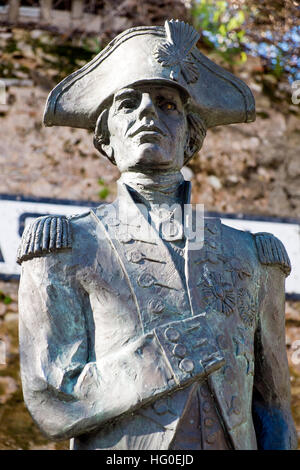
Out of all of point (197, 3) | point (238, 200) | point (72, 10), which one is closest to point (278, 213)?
point (238, 200)

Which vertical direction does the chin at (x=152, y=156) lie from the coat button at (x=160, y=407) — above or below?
above

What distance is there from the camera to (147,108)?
291 cm

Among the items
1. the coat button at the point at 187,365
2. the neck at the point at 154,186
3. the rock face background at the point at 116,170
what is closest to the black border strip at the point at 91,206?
the rock face background at the point at 116,170

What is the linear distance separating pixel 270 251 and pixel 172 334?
0.52 m

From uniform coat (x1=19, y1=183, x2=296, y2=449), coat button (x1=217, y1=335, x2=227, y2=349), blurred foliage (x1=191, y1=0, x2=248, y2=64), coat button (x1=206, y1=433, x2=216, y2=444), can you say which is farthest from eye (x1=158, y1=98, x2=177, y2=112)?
blurred foliage (x1=191, y1=0, x2=248, y2=64)

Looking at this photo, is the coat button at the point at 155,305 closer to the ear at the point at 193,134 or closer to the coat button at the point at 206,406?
the coat button at the point at 206,406

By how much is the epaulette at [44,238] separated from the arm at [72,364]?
2cm

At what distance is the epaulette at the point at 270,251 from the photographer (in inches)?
117

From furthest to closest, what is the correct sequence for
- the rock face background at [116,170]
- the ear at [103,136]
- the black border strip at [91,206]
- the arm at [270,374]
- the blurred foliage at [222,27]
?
the blurred foliage at [222,27], the rock face background at [116,170], the black border strip at [91,206], the ear at [103,136], the arm at [270,374]

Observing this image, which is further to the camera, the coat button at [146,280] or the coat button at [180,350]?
the coat button at [146,280]

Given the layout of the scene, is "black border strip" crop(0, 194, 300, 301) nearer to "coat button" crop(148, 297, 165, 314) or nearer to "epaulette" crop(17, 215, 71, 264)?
"epaulette" crop(17, 215, 71, 264)

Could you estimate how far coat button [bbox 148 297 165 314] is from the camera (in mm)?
2672

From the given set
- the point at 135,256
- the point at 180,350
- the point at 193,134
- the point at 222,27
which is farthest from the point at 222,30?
the point at 180,350

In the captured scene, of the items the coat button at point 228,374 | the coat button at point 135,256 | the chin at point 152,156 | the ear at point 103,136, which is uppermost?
the ear at point 103,136
